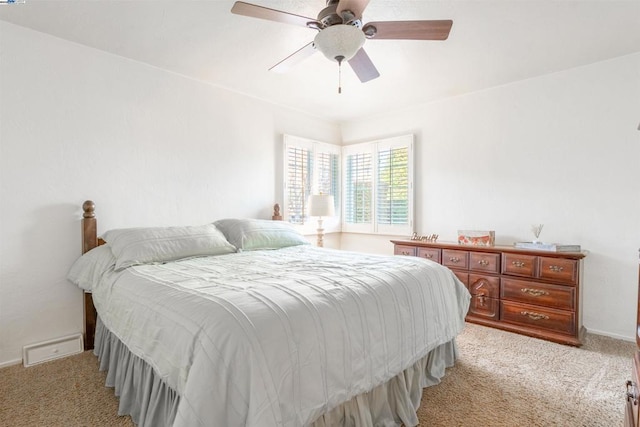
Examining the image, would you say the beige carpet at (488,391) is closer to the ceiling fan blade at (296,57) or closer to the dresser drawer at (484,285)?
the dresser drawer at (484,285)

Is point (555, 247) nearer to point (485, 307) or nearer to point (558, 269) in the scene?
point (558, 269)

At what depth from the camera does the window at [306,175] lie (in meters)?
4.23

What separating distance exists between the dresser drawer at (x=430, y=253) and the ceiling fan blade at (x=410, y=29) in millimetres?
2195

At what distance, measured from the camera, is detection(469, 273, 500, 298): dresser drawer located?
3.09 meters

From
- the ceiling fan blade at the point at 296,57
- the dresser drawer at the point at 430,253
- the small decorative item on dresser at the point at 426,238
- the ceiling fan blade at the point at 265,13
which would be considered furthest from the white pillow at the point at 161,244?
the small decorative item on dresser at the point at 426,238

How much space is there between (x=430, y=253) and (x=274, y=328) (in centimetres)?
270

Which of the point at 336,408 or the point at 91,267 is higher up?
the point at 91,267

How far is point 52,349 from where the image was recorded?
2.44 meters

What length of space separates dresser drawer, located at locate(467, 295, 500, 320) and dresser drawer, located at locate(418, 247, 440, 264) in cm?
52

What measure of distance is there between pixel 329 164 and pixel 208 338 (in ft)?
12.6

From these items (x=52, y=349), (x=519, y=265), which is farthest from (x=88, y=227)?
(x=519, y=265)

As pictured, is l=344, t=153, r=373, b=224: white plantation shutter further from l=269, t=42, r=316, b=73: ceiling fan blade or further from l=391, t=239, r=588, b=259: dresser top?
l=269, t=42, r=316, b=73: ceiling fan blade

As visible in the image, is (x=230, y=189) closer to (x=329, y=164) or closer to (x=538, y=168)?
(x=329, y=164)

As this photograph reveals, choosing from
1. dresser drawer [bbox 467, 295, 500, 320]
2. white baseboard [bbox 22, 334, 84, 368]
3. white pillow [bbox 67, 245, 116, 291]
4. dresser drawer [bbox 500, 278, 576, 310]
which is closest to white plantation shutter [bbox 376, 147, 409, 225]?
dresser drawer [bbox 467, 295, 500, 320]
